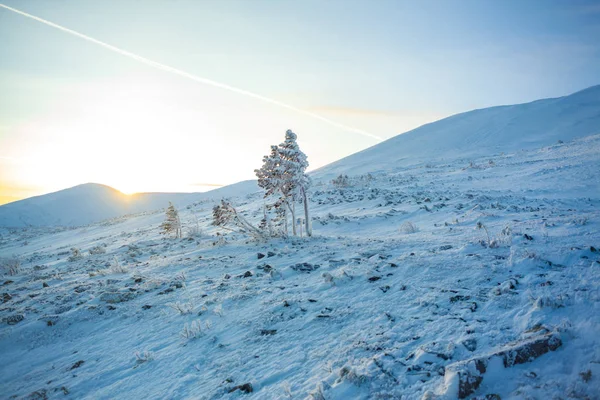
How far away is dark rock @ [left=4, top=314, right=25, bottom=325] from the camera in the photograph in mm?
8195

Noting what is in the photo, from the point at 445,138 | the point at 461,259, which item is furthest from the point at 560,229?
the point at 445,138

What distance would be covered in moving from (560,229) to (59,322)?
1453 centimetres

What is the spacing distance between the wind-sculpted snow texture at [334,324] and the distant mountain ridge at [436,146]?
4394 centimetres

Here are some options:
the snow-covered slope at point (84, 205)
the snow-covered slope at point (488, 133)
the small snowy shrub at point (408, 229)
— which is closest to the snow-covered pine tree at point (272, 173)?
the small snowy shrub at point (408, 229)

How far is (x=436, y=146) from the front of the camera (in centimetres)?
6525

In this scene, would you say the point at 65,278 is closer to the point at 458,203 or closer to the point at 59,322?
the point at 59,322

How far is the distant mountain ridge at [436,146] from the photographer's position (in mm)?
54844

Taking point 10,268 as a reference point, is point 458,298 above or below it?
below

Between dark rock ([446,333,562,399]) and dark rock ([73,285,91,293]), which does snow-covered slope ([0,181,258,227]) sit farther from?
dark rock ([446,333,562,399])

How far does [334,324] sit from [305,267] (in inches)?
142

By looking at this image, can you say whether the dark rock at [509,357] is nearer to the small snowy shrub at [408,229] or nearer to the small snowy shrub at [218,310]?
the small snowy shrub at [218,310]

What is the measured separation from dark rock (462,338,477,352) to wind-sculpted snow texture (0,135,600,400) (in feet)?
0.06

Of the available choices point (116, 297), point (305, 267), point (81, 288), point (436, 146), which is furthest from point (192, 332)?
point (436, 146)

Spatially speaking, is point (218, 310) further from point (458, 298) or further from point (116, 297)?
point (458, 298)
